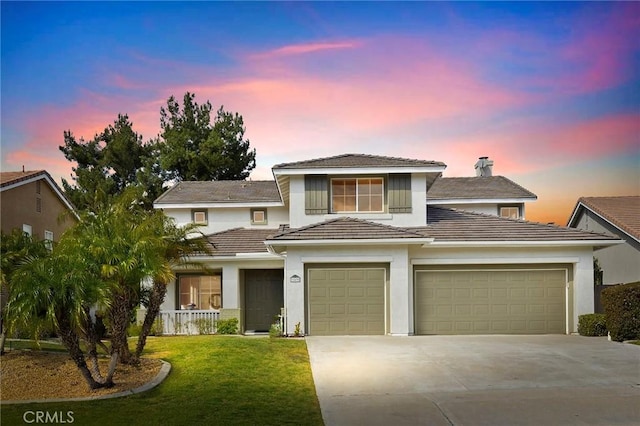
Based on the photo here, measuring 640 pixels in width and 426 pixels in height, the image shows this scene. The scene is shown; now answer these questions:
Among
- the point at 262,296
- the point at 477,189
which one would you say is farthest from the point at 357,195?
the point at 477,189

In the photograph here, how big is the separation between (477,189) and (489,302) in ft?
40.9

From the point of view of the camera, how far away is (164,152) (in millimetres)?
47688

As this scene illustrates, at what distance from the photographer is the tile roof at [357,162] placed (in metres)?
21.8

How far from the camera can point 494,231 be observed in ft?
69.9

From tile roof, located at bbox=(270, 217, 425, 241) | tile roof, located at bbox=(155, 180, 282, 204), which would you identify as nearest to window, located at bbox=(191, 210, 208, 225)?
tile roof, located at bbox=(155, 180, 282, 204)

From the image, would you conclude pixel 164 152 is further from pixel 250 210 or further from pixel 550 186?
pixel 550 186

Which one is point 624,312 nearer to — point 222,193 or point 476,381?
point 476,381

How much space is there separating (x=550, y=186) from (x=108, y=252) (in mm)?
24857

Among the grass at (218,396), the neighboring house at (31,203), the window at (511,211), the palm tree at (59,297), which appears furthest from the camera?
the window at (511,211)

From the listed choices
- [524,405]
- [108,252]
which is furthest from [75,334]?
[524,405]

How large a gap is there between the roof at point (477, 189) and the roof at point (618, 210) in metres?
3.46

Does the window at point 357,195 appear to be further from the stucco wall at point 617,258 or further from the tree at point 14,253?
the stucco wall at point 617,258

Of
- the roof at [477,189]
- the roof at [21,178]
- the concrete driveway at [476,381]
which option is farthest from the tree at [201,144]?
the concrete driveway at [476,381]

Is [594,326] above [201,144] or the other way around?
the other way around
